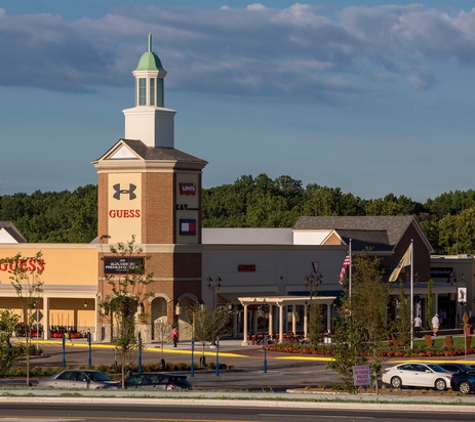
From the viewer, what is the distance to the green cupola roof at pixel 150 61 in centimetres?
7206

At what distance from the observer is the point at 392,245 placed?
3290 inches

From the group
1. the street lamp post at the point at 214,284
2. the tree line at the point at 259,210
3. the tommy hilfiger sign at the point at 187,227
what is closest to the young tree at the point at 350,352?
the street lamp post at the point at 214,284

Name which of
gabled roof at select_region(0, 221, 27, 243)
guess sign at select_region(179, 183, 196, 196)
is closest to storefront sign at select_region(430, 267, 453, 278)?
guess sign at select_region(179, 183, 196, 196)

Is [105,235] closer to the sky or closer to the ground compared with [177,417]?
closer to the sky

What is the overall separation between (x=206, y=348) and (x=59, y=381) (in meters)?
24.6

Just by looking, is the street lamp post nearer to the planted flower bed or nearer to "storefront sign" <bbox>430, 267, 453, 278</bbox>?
the planted flower bed

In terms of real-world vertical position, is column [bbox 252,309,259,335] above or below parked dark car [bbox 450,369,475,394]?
above

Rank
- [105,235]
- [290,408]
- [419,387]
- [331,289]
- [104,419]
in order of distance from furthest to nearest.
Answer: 1. [331,289]
2. [105,235]
3. [419,387]
4. [290,408]
5. [104,419]

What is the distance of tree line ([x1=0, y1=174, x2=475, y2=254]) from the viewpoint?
14475 cm

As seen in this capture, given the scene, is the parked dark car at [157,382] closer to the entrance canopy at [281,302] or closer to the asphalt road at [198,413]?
the asphalt road at [198,413]

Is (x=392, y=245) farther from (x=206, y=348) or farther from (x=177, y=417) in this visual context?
(x=177, y=417)

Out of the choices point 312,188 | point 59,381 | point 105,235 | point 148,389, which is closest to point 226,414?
point 148,389

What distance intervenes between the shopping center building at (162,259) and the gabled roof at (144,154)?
0.22 ft

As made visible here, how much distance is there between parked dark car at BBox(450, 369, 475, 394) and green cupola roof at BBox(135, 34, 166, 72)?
120ft
